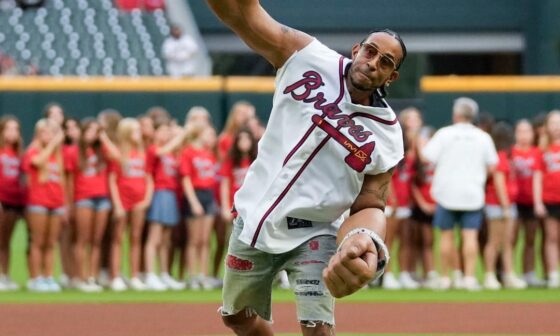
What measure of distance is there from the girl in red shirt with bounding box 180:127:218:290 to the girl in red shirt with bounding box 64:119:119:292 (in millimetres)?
890

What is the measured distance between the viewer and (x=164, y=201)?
1452cm

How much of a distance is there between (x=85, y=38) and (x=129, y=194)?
15851mm

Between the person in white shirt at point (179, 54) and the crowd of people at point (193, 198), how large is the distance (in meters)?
12.5

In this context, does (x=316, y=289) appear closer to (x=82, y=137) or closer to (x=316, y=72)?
(x=316, y=72)

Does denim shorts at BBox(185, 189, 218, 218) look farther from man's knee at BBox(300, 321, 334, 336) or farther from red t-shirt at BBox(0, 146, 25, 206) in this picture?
man's knee at BBox(300, 321, 334, 336)

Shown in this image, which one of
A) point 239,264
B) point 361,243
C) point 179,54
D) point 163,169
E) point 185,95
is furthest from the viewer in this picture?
point 179,54

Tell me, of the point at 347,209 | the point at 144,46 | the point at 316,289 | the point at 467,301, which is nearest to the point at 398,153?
the point at 347,209

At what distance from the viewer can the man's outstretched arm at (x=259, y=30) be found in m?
6.21

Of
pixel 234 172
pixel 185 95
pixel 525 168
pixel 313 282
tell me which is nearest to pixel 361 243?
pixel 313 282

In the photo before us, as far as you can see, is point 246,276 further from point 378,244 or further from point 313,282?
point 378,244

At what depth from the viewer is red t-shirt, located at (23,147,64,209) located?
14125 millimetres

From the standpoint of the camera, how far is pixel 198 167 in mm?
14734

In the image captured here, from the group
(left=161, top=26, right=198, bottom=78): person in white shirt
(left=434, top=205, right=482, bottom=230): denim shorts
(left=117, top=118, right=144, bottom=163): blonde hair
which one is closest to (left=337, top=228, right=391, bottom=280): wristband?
(left=434, top=205, right=482, bottom=230): denim shorts

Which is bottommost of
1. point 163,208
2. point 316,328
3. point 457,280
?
point 457,280
